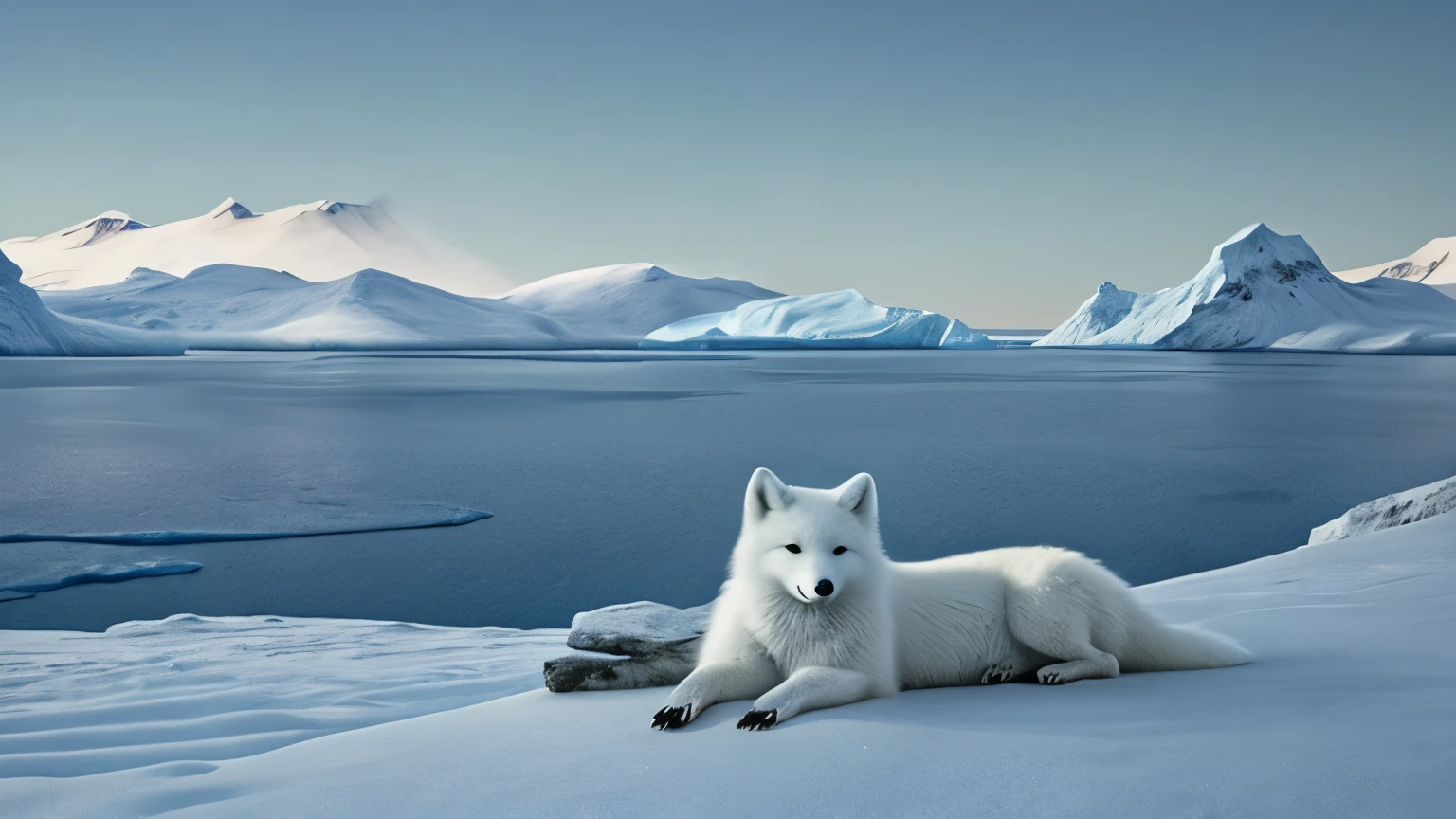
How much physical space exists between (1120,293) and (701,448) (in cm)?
11458

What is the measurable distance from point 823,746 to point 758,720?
0.85 feet

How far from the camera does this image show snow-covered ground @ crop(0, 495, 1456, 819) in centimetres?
211

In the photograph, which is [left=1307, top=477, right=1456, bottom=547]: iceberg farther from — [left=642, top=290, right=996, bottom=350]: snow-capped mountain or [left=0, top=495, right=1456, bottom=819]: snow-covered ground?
[left=642, top=290, right=996, bottom=350]: snow-capped mountain

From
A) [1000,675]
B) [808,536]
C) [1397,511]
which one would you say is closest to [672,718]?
[808,536]

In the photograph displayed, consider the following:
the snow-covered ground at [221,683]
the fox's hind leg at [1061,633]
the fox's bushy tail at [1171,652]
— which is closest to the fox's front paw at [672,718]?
the fox's hind leg at [1061,633]

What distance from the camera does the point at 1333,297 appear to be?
112188mm

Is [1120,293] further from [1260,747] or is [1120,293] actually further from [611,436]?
[1260,747]

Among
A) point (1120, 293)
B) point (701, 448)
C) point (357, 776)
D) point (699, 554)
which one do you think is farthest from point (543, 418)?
point (1120, 293)

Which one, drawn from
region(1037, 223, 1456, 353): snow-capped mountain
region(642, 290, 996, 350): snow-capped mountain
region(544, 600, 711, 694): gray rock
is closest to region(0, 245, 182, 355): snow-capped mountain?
region(642, 290, 996, 350): snow-capped mountain

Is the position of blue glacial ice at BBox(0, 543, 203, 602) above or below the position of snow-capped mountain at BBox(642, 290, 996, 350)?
below

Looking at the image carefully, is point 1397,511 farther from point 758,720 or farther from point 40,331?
point 40,331

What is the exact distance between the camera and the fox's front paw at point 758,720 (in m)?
2.63

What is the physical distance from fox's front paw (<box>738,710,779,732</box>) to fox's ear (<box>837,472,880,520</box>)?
0.72m

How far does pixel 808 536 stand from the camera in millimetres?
2898
